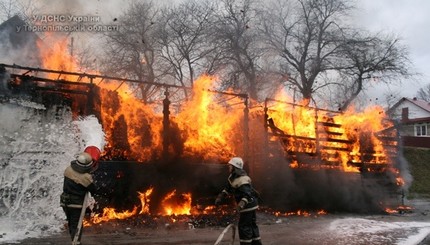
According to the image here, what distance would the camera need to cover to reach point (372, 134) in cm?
1664

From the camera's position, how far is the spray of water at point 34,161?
32.5ft

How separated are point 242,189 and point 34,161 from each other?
599 centimetres

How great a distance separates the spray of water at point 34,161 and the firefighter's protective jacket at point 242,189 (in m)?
4.86

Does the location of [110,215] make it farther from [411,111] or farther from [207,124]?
[411,111]

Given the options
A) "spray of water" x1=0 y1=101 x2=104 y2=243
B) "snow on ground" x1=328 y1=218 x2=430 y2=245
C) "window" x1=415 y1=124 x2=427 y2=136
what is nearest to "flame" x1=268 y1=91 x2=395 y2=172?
"snow on ground" x1=328 y1=218 x2=430 y2=245

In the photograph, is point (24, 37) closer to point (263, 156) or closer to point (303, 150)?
point (263, 156)

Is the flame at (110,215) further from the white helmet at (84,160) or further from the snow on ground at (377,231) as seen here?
the snow on ground at (377,231)

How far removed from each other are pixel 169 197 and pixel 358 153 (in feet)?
26.3

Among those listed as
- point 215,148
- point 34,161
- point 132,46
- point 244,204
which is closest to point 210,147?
point 215,148

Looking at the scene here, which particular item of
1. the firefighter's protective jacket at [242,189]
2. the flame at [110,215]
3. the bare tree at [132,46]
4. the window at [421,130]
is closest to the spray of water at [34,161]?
the flame at [110,215]

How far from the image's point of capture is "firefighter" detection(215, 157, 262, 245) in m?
7.22

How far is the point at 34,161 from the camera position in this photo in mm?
10477

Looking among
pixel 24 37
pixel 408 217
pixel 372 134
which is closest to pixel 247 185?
pixel 408 217

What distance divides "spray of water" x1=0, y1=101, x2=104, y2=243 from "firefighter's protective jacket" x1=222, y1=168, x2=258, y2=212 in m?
4.86
